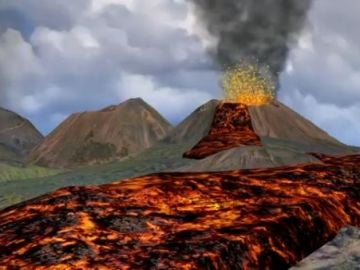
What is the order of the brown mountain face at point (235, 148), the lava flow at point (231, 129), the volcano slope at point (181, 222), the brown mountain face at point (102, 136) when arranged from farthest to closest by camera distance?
the brown mountain face at point (102, 136)
the lava flow at point (231, 129)
the brown mountain face at point (235, 148)
the volcano slope at point (181, 222)

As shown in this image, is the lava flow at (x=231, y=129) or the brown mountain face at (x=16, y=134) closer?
the lava flow at (x=231, y=129)

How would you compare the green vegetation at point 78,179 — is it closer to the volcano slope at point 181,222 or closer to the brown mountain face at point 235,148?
the brown mountain face at point 235,148

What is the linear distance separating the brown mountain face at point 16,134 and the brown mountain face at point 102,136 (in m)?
17.8

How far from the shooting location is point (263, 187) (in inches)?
201

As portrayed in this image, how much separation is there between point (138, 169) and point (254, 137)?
13.4 metres

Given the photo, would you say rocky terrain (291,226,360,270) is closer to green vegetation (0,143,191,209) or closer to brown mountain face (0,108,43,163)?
green vegetation (0,143,191,209)

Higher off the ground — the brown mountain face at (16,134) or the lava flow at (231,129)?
the brown mountain face at (16,134)

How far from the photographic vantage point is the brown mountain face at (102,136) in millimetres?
124188

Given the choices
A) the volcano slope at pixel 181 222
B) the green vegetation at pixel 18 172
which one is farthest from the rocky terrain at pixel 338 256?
the green vegetation at pixel 18 172

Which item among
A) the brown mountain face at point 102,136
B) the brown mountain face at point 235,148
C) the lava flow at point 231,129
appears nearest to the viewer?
the brown mountain face at point 235,148

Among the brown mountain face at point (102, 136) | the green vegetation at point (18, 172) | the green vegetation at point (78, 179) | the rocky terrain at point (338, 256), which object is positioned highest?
the brown mountain face at point (102, 136)

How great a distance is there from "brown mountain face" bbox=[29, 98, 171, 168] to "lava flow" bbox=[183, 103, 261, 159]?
299 ft

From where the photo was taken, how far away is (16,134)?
16638 centimetres

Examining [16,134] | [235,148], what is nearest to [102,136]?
[16,134]
